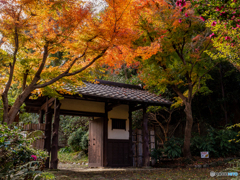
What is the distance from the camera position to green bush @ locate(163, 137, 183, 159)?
27.8ft

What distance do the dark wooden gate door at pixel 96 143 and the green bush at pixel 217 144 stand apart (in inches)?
163

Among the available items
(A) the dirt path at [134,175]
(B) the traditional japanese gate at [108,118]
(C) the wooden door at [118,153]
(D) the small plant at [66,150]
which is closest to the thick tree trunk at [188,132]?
(B) the traditional japanese gate at [108,118]

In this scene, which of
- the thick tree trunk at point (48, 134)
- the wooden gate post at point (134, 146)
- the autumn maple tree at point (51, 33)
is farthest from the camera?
the wooden gate post at point (134, 146)

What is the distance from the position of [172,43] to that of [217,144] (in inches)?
192

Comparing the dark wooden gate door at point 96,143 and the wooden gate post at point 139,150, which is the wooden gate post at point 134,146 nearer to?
the wooden gate post at point 139,150

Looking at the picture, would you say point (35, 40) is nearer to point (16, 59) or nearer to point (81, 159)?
point (16, 59)

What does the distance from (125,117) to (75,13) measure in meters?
5.83

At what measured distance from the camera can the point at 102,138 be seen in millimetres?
8891

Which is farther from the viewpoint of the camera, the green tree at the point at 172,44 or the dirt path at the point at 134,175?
the green tree at the point at 172,44

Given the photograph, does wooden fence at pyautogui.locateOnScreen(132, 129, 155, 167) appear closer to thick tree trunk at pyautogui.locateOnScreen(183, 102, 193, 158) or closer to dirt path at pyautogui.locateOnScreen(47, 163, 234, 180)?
thick tree trunk at pyautogui.locateOnScreen(183, 102, 193, 158)

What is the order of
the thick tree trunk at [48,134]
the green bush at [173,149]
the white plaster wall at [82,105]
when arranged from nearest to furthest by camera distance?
the thick tree trunk at [48,134] → the white plaster wall at [82,105] → the green bush at [173,149]

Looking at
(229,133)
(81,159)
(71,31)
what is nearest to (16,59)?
(71,31)

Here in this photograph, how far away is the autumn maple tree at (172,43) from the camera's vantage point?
25.0 ft

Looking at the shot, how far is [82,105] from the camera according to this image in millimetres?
8695
